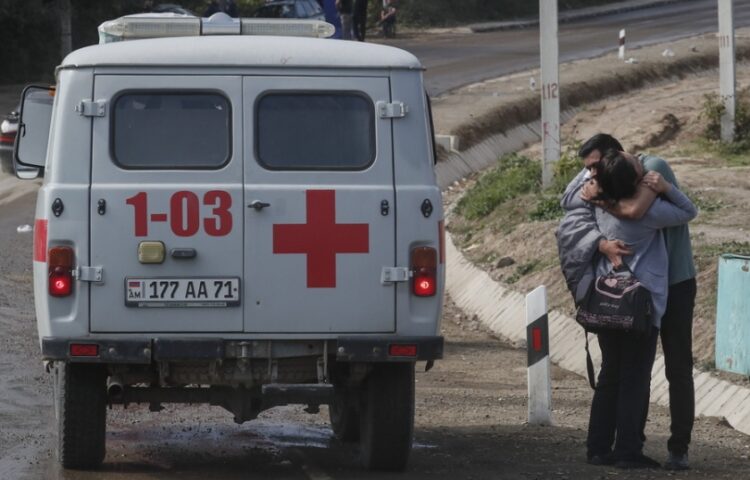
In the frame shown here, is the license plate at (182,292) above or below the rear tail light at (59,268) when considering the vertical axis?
below

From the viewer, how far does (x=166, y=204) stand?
7.73 meters

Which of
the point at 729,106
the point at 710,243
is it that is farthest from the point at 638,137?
the point at 710,243

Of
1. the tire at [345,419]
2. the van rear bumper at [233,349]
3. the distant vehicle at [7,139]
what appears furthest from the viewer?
the distant vehicle at [7,139]

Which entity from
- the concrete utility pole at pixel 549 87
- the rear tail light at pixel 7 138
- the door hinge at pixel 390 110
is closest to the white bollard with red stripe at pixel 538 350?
the door hinge at pixel 390 110

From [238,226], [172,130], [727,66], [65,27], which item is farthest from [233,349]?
[65,27]

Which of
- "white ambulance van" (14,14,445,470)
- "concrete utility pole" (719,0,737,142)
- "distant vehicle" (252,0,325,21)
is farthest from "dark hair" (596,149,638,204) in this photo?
"distant vehicle" (252,0,325,21)

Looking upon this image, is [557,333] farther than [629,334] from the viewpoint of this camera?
Yes

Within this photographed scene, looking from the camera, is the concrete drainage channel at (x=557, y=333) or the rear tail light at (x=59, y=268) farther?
the concrete drainage channel at (x=557, y=333)

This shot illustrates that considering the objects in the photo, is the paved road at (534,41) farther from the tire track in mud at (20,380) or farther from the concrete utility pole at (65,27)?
the tire track in mud at (20,380)

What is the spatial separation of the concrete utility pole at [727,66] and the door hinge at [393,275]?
15305mm

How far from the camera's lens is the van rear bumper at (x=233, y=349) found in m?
7.62

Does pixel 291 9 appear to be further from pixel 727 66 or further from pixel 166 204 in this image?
pixel 166 204

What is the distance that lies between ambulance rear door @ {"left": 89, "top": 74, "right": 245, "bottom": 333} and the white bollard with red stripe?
99.3 inches

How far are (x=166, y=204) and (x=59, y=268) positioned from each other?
2.08 ft
